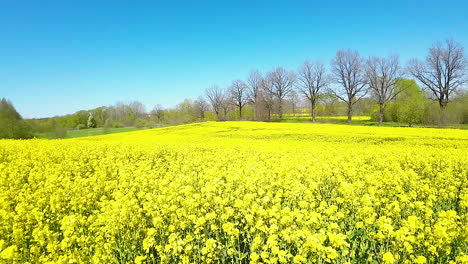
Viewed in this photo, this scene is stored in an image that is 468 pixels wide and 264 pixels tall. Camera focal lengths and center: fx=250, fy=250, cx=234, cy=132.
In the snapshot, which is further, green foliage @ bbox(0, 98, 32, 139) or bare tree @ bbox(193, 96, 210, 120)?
bare tree @ bbox(193, 96, 210, 120)

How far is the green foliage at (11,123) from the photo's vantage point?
28.6m

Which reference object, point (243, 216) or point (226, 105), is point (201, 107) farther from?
point (243, 216)

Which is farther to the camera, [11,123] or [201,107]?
[201,107]

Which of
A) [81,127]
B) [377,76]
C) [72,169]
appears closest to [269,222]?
[72,169]

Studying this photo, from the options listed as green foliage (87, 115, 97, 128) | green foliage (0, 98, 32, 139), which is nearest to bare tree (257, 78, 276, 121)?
green foliage (87, 115, 97, 128)

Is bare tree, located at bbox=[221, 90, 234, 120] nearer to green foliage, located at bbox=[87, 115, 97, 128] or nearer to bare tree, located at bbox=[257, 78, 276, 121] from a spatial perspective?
bare tree, located at bbox=[257, 78, 276, 121]

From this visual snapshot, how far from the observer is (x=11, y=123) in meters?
28.9

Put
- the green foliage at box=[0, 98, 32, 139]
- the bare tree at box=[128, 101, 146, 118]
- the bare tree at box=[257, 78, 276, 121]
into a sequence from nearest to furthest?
the green foliage at box=[0, 98, 32, 139] → the bare tree at box=[257, 78, 276, 121] → the bare tree at box=[128, 101, 146, 118]

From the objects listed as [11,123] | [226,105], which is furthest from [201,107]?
[11,123]

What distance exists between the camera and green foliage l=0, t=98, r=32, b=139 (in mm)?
28633

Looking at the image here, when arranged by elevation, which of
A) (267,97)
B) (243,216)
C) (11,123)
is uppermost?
(267,97)

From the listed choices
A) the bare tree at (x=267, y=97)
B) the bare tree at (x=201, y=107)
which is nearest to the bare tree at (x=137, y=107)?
the bare tree at (x=201, y=107)

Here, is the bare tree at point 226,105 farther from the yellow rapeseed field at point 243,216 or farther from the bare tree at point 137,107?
the yellow rapeseed field at point 243,216

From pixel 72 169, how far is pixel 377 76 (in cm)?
5083
